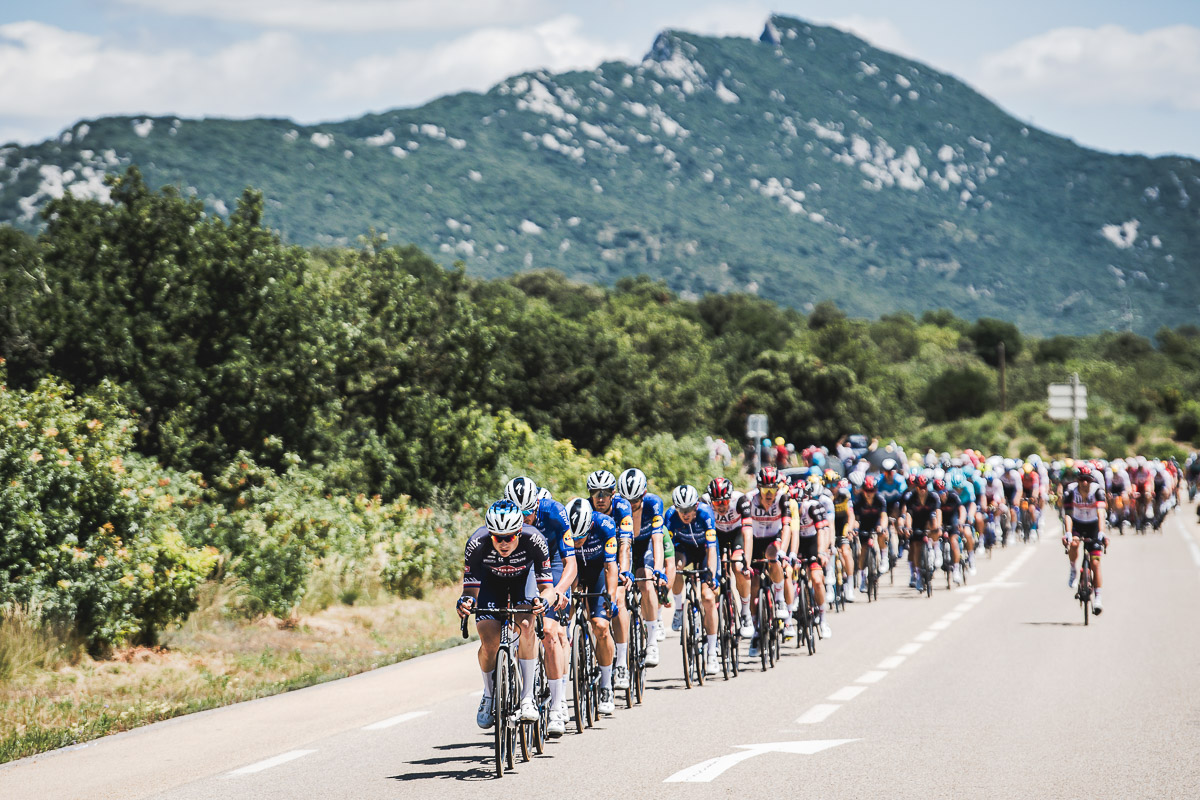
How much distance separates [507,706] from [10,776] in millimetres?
3005

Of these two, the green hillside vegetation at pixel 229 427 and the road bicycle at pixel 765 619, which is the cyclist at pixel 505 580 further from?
the green hillside vegetation at pixel 229 427

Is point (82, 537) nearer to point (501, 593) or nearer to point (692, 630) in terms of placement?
point (692, 630)

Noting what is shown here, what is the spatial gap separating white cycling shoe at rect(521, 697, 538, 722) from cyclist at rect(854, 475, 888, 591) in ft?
41.6

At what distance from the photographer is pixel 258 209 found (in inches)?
957

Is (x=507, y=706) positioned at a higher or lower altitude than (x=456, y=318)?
lower

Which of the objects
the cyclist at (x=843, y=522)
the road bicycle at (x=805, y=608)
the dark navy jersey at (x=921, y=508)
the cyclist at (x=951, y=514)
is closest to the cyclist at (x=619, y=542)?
the road bicycle at (x=805, y=608)

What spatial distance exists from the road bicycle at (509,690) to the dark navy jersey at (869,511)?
12495mm

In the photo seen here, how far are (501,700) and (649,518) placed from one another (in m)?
3.35

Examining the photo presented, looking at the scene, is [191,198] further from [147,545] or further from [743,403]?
[743,403]

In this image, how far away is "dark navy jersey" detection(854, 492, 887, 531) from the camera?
21.3 meters

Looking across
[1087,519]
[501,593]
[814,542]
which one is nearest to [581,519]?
[501,593]

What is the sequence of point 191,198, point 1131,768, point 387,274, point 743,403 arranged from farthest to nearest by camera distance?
point 743,403
point 387,274
point 191,198
point 1131,768

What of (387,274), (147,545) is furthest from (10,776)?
(387,274)

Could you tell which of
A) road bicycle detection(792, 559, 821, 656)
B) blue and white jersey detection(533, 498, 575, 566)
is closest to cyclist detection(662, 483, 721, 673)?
road bicycle detection(792, 559, 821, 656)
